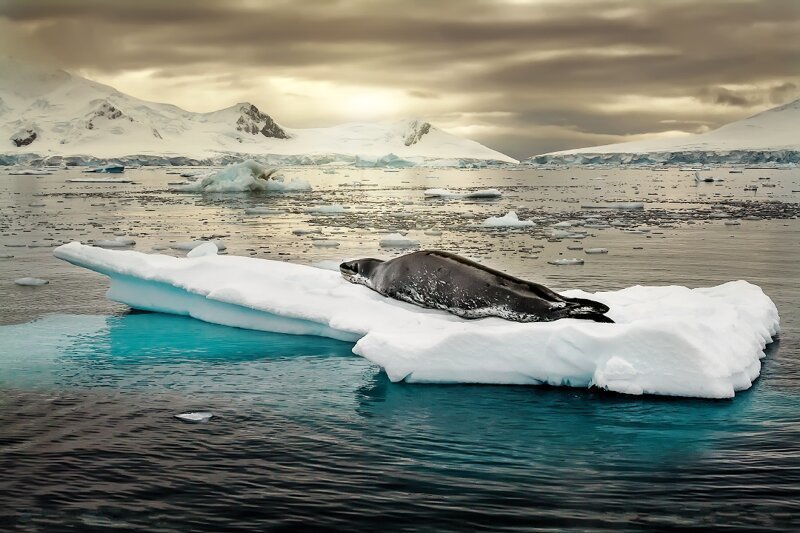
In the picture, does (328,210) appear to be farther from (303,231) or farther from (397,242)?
(397,242)

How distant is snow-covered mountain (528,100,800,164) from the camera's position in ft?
432

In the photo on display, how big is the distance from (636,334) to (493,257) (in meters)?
10.3

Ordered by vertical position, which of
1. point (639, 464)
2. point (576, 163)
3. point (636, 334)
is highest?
point (576, 163)

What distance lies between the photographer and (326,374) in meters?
8.12

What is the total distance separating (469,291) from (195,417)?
3.81 m

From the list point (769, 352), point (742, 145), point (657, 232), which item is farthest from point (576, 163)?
point (769, 352)

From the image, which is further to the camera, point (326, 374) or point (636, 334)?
point (326, 374)

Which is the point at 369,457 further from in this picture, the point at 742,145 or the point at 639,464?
the point at 742,145

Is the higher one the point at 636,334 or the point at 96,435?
the point at 636,334

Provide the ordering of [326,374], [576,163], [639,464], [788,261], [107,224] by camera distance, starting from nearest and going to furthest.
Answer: [639,464]
[326,374]
[788,261]
[107,224]
[576,163]

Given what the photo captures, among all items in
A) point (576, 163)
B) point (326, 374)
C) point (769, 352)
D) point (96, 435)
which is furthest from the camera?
point (576, 163)

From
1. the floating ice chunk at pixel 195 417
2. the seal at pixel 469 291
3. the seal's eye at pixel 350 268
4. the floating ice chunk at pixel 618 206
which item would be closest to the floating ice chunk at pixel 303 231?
the seal's eye at pixel 350 268

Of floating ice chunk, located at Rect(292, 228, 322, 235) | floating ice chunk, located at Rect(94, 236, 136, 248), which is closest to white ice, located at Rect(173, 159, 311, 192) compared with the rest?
floating ice chunk, located at Rect(292, 228, 322, 235)

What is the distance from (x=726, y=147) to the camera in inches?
6176
